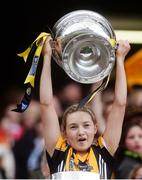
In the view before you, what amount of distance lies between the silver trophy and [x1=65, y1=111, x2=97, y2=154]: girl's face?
0.62 ft

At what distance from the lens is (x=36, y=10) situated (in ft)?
17.4

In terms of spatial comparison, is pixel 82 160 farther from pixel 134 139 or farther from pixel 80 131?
pixel 134 139

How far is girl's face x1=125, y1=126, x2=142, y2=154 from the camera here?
13.3 feet

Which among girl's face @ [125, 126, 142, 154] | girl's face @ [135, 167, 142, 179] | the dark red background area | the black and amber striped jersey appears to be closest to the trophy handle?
the black and amber striped jersey

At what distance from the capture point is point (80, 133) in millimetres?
2797

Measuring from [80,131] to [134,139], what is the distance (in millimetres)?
1380

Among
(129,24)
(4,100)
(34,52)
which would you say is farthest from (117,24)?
(34,52)

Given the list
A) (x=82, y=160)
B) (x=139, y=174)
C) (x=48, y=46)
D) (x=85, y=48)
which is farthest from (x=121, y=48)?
(x=139, y=174)

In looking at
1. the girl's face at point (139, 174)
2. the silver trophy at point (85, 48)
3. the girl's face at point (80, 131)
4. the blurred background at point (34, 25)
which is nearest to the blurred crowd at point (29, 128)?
the blurred background at point (34, 25)

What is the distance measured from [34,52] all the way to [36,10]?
96.5 inches

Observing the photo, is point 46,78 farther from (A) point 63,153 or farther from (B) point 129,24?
(B) point 129,24

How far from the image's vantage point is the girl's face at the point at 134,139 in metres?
4.05

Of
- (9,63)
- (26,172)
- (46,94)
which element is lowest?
(26,172)

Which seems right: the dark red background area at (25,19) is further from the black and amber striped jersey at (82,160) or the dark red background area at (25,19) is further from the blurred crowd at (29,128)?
the black and amber striped jersey at (82,160)
